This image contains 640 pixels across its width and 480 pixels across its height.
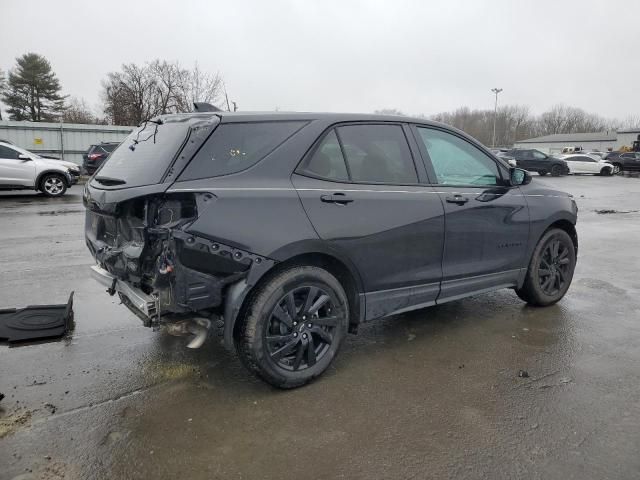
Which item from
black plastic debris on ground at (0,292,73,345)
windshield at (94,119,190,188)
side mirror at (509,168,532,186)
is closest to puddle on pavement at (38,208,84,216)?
black plastic debris on ground at (0,292,73,345)

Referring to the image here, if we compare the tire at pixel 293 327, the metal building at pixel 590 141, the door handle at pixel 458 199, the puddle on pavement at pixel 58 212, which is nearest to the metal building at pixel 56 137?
the puddle on pavement at pixel 58 212

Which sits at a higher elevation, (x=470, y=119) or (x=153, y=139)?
(x=470, y=119)

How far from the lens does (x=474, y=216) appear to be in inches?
162

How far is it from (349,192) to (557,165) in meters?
33.2

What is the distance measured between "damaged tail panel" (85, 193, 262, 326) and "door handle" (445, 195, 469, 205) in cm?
175

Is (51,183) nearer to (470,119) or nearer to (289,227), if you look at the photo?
(289,227)

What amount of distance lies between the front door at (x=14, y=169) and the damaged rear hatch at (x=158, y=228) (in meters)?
13.4

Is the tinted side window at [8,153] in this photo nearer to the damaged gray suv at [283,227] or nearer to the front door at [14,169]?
the front door at [14,169]

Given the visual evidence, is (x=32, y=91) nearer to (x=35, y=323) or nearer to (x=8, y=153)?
(x=8, y=153)

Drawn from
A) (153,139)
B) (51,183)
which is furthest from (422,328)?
(51,183)

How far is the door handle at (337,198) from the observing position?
3.24 metres

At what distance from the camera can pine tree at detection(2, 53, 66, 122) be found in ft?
171

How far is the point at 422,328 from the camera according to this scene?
446 cm

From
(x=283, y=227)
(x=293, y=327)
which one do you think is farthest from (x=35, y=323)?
(x=283, y=227)
